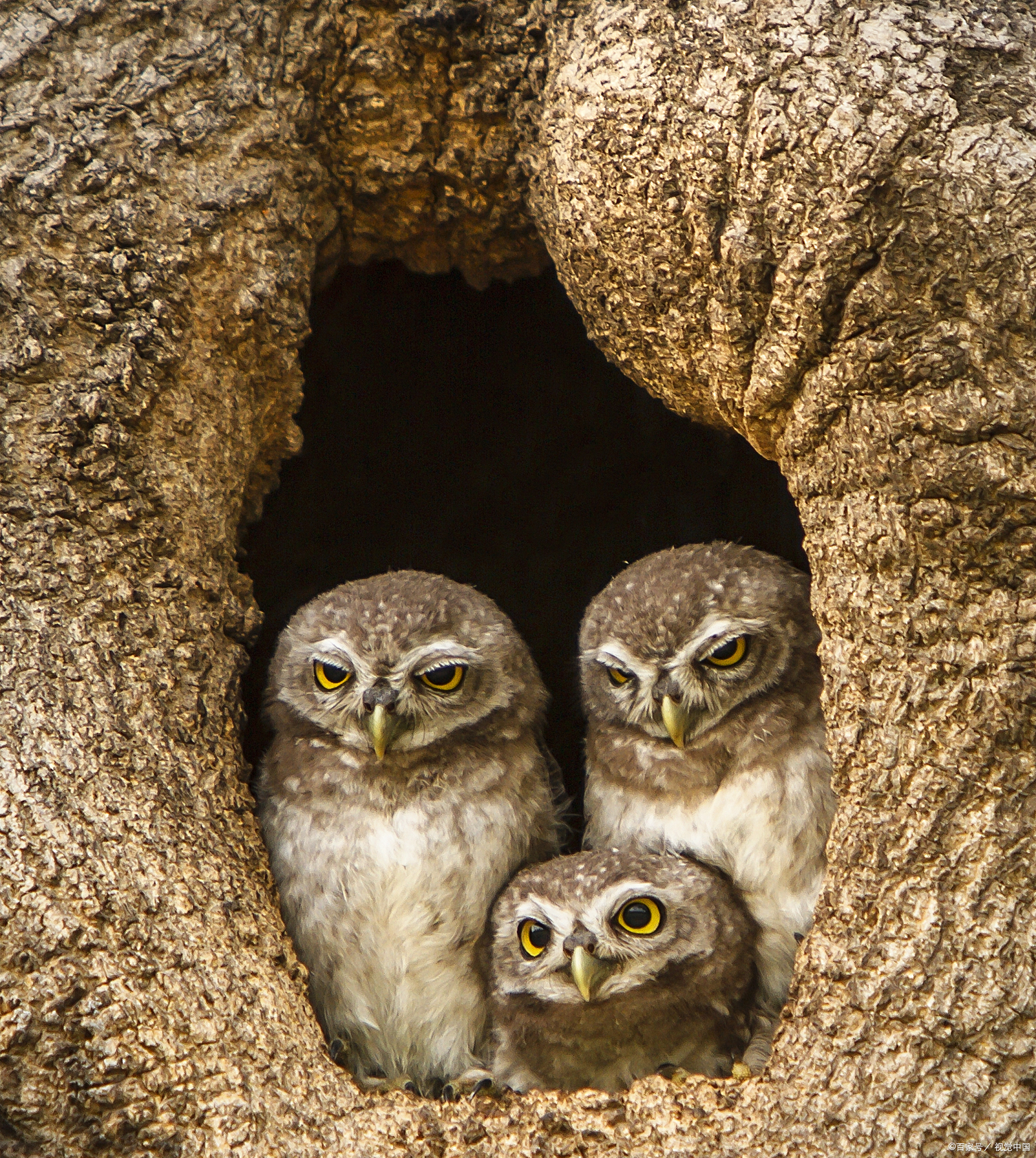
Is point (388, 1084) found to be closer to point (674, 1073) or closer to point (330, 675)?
point (674, 1073)

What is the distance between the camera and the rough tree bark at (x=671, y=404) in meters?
2.20

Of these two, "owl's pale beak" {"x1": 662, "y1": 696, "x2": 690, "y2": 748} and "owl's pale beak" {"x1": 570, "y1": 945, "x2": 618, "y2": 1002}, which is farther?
"owl's pale beak" {"x1": 662, "y1": 696, "x2": 690, "y2": 748}

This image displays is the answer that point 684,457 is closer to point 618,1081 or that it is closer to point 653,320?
point 653,320

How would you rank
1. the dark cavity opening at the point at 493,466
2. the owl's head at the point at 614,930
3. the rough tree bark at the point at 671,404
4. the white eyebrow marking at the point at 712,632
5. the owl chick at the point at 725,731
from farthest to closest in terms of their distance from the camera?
the dark cavity opening at the point at 493,466 → the white eyebrow marking at the point at 712,632 → the owl chick at the point at 725,731 → the owl's head at the point at 614,930 → the rough tree bark at the point at 671,404

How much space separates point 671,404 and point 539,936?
4.76 ft

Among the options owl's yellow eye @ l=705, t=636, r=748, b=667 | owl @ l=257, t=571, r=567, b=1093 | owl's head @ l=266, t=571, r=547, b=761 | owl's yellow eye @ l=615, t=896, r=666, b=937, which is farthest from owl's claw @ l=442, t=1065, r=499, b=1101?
owl's yellow eye @ l=705, t=636, r=748, b=667

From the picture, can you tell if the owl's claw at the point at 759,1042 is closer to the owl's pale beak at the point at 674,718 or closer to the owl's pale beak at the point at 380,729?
the owl's pale beak at the point at 674,718

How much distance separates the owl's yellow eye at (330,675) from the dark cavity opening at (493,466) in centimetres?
129

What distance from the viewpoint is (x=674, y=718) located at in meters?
2.90

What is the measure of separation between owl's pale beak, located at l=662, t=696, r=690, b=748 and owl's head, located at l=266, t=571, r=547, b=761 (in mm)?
475

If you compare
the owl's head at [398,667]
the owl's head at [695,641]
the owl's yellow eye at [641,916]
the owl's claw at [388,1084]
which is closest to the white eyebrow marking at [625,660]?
the owl's head at [695,641]

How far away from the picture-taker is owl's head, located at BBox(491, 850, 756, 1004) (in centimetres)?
270

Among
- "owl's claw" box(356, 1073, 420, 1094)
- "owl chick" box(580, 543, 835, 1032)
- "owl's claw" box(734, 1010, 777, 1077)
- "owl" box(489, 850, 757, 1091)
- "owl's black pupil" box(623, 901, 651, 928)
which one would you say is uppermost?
"owl chick" box(580, 543, 835, 1032)

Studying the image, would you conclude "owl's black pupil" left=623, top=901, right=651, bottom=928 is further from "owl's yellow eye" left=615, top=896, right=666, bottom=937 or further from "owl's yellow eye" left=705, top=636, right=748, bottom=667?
"owl's yellow eye" left=705, top=636, right=748, bottom=667
